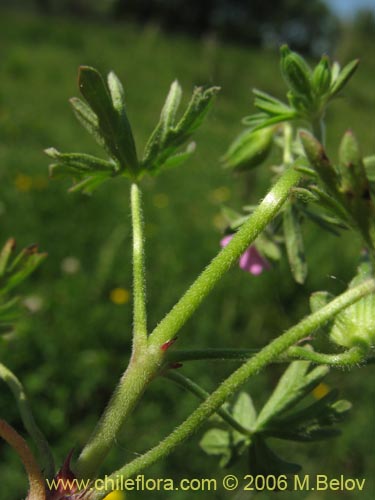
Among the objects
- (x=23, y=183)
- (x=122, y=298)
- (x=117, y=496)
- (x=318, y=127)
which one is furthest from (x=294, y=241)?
(x=23, y=183)

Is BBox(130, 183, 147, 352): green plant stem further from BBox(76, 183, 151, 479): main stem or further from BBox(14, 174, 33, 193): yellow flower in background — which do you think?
BBox(14, 174, 33, 193): yellow flower in background

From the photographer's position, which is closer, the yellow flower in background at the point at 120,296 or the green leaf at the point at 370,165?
the green leaf at the point at 370,165

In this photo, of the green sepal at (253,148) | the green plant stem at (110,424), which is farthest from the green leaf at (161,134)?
the green plant stem at (110,424)

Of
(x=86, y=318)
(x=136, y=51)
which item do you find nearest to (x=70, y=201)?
(x=86, y=318)

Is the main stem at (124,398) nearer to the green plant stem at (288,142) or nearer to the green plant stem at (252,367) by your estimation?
the green plant stem at (252,367)

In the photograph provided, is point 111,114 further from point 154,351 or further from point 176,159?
point 154,351

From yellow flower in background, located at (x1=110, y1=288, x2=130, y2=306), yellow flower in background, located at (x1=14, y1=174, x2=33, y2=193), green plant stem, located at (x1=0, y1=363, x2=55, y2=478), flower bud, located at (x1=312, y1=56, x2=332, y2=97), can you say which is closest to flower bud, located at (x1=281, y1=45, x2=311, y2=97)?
flower bud, located at (x1=312, y1=56, x2=332, y2=97)
